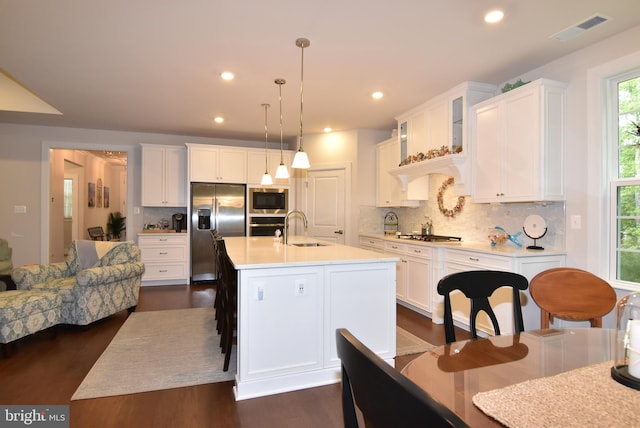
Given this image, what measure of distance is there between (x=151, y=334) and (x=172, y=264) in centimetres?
248

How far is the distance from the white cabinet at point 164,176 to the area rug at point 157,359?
2511 millimetres

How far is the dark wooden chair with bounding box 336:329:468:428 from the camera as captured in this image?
47 cm

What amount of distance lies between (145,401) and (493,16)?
11.6ft

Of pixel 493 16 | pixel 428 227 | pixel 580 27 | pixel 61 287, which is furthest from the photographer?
pixel 428 227

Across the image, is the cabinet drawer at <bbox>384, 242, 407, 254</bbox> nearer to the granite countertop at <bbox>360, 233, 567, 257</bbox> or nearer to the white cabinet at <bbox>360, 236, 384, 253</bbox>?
the white cabinet at <bbox>360, 236, 384, 253</bbox>

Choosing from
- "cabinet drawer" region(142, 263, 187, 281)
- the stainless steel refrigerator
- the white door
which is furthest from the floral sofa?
the white door

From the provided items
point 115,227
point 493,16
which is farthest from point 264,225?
point 115,227

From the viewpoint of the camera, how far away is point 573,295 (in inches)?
83.4

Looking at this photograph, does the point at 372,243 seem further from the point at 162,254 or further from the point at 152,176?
the point at 152,176

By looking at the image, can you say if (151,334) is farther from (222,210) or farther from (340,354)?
(340,354)

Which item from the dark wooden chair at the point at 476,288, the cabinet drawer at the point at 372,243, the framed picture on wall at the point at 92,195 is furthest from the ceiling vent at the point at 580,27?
the framed picture on wall at the point at 92,195

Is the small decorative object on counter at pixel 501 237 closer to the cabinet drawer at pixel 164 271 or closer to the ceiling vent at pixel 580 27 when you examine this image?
the ceiling vent at pixel 580 27

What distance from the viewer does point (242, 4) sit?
233cm

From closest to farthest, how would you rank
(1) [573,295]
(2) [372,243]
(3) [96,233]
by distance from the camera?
(1) [573,295] < (2) [372,243] < (3) [96,233]
